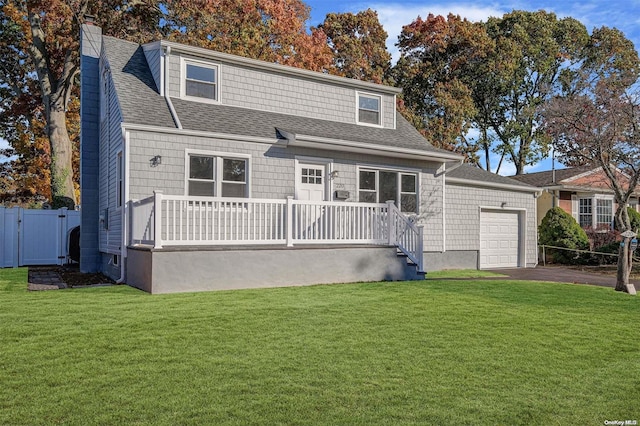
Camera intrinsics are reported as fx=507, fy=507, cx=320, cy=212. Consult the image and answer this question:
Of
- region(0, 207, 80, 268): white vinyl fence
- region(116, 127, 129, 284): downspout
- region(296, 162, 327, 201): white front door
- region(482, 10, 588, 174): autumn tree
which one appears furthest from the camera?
region(482, 10, 588, 174): autumn tree

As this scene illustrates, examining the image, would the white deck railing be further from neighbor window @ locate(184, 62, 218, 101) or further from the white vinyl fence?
the white vinyl fence

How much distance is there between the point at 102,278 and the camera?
12.1 m

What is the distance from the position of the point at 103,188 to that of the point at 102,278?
291 cm

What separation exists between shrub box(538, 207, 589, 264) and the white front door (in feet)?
36.3

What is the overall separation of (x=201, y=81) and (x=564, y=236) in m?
14.7

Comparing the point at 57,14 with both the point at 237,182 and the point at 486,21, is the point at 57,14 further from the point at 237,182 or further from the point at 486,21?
the point at 486,21

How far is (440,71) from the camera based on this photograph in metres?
31.2

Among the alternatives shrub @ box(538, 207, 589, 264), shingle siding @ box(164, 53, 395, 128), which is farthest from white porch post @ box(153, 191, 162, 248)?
shrub @ box(538, 207, 589, 264)

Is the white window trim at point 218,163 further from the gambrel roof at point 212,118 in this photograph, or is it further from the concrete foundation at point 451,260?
the concrete foundation at point 451,260

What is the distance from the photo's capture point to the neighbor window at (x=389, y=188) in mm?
14148

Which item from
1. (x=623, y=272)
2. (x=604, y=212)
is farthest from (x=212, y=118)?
(x=604, y=212)

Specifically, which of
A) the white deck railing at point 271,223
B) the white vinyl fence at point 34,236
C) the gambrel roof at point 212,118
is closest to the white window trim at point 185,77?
the gambrel roof at point 212,118

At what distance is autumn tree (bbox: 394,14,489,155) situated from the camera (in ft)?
96.2

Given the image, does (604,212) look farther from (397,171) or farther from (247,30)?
(247,30)
